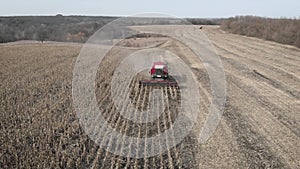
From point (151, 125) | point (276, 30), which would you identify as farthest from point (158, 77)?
point (276, 30)

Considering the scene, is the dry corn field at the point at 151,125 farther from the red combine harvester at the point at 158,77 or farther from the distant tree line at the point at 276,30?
the distant tree line at the point at 276,30

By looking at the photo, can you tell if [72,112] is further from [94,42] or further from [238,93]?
[94,42]

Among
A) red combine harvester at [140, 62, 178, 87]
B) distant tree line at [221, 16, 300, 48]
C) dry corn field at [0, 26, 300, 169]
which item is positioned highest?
distant tree line at [221, 16, 300, 48]

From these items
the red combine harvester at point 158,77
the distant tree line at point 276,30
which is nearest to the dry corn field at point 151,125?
the red combine harvester at point 158,77

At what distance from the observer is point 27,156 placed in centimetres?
959

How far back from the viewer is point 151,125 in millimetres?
12828

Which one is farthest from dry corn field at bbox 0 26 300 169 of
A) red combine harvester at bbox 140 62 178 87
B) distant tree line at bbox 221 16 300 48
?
distant tree line at bbox 221 16 300 48

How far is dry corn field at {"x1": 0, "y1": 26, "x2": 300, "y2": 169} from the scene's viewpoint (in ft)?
32.1

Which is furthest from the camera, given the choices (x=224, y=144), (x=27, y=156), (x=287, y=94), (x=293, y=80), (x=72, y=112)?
(x=293, y=80)

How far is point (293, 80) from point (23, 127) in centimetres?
1636

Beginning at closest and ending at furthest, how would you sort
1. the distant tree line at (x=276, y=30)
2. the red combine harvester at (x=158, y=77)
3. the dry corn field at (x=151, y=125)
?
the dry corn field at (x=151, y=125) < the red combine harvester at (x=158, y=77) < the distant tree line at (x=276, y=30)

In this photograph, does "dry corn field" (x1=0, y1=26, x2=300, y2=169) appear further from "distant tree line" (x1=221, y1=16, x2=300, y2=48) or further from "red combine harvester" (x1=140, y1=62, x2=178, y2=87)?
"distant tree line" (x1=221, y1=16, x2=300, y2=48)

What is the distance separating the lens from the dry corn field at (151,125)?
980 cm

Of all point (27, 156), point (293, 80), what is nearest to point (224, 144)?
point (27, 156)
